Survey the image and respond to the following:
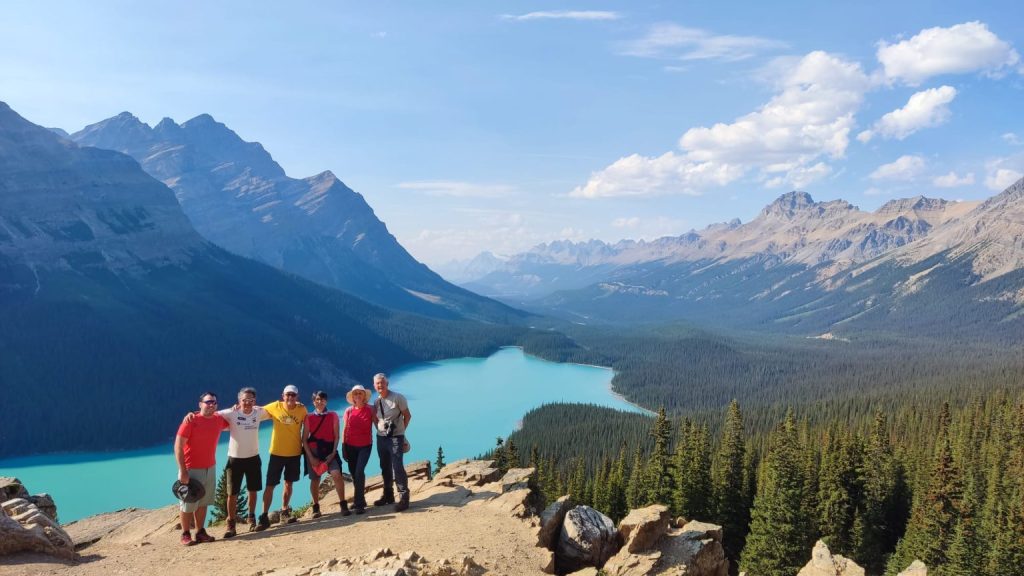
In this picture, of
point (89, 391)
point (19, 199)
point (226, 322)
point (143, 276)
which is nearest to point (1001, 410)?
point (89, 391)

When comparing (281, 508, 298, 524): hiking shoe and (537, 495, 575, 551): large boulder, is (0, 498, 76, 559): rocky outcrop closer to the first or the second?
(281, 508, 298, 524): hiking shoe

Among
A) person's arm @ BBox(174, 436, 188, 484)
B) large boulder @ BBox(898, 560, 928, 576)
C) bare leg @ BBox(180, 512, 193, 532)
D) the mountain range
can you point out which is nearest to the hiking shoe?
bare leg @ BBox(180, 512, 193, 532)

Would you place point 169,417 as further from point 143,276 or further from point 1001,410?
point 1001,410

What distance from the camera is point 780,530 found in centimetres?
3959

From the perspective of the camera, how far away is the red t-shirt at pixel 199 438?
637 inches

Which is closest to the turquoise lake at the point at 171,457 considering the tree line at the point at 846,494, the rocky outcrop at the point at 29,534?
the tree line at the point at 846,494

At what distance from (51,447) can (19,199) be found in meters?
101

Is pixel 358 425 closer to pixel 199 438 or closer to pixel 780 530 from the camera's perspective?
pixel 199 438

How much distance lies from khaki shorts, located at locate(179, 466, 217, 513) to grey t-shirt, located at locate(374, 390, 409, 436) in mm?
4880

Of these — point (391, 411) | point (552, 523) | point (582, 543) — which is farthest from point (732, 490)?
point (391, 411)

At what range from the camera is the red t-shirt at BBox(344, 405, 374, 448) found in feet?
60.8

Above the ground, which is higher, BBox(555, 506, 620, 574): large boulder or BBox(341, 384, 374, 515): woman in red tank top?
BBox(341, 384, 374, 515): woman in red tank top

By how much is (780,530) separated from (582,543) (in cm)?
2935

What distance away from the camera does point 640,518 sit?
18594 millimetres
